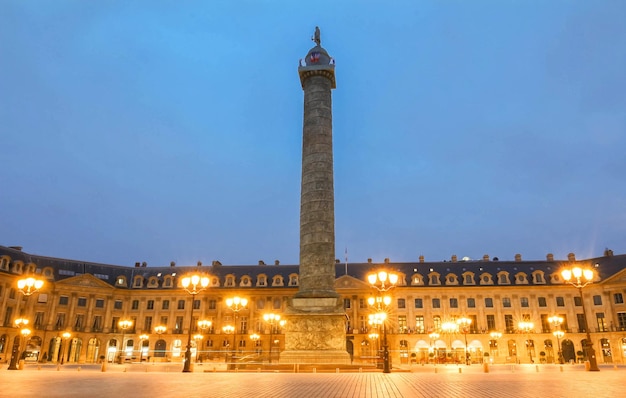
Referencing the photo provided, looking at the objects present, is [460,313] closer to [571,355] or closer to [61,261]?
[571,355]

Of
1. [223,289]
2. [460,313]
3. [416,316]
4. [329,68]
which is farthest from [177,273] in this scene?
[329,68]

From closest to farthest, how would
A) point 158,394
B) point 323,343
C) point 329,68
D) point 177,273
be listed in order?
point 158,394 → point 323,343 → point 329,68 → point 177,273

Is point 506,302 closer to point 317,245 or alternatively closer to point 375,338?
point 375,338

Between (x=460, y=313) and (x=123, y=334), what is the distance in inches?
1775

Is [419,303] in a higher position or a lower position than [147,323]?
higher

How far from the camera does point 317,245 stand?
2764 centimetres

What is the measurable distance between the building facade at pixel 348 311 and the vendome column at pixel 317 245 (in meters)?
27.1

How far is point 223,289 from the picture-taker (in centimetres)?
6172

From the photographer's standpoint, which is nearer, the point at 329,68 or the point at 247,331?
→ the point at 329,68

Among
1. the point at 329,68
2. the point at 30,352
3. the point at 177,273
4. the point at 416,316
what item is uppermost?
the point at 329,68

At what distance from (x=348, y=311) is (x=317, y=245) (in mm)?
33117

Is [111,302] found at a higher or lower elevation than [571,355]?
higher

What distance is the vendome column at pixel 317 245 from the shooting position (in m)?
25.2

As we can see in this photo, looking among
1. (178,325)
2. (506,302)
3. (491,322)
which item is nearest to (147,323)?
(178,325)
